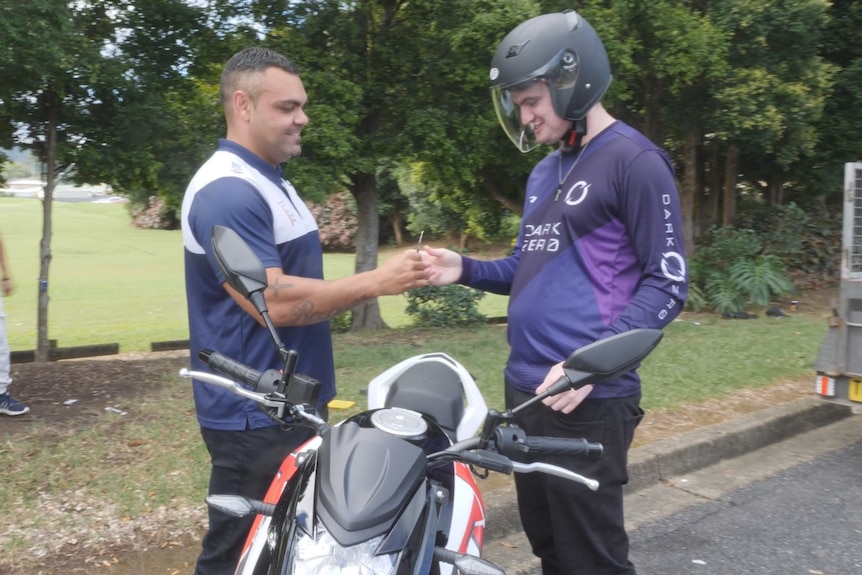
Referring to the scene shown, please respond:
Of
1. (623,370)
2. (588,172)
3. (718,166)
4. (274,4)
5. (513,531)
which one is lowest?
(513,531)

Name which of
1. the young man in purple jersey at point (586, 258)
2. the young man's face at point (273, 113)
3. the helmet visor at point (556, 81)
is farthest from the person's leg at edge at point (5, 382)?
the helmet visor at point (556, 81)

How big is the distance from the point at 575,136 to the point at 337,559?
59.3 inches

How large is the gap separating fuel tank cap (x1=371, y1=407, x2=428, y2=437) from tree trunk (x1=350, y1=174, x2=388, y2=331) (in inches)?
368

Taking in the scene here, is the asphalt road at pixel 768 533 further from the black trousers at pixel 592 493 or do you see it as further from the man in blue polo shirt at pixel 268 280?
the man in blue polo shirt at pixel 268 280

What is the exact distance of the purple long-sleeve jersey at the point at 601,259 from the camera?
2350mm

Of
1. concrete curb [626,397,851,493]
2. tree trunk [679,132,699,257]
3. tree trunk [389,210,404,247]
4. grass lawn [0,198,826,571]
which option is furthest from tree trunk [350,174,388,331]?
tree trunk [389,210,404,247]

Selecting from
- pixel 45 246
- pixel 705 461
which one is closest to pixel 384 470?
pixel 705 461

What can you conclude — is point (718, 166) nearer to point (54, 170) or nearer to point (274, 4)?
point (274, 4)

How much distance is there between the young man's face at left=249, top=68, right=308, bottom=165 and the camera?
105 inches

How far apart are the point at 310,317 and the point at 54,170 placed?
22.0 ft

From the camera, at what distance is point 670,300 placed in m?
2.35

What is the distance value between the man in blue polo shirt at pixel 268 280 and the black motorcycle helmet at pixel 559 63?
24.4 inches

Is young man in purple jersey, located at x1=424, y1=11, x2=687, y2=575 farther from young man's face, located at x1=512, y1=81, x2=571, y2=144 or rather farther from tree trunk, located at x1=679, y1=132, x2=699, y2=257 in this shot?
tree trunk, located at x1=679, y1=132, x2=699, y2=257

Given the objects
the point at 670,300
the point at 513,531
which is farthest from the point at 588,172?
the point at 513,531
